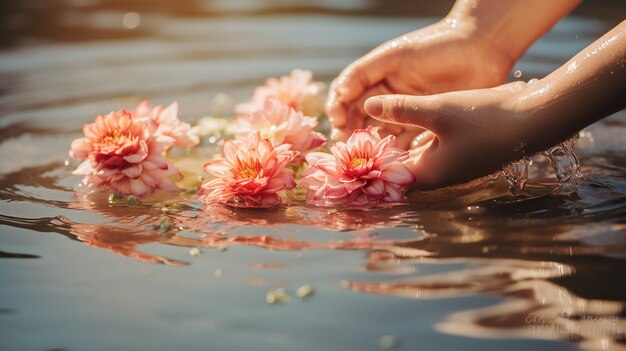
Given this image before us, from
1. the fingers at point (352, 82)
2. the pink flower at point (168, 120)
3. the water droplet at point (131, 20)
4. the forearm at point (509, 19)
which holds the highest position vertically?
the water droplet at point (131, 20)

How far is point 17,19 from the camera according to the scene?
6.99m

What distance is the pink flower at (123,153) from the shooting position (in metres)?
2.62

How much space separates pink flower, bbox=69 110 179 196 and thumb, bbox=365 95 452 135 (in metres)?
0.73

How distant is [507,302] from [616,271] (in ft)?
1.08

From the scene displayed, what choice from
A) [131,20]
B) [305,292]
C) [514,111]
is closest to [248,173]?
[305,292]

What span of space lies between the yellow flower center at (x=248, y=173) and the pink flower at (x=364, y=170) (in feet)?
0.62

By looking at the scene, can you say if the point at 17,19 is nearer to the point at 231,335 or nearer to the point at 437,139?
the point at 437,139

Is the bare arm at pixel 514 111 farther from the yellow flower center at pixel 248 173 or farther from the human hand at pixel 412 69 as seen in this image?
the human hand at pixel 412 69

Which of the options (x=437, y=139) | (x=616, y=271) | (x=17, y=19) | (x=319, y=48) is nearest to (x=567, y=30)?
(x=319, y=48)

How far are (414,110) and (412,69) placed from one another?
2.21 feet

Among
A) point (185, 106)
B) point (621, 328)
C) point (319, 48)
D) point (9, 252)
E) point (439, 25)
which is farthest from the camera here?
point (319, 48)

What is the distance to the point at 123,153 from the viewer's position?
2.62 metres

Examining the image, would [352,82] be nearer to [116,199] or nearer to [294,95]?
→ [294,95]

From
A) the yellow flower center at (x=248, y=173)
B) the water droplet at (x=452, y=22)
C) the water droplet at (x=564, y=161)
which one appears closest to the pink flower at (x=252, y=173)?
the yellow flower center at (x=248, y=173)
